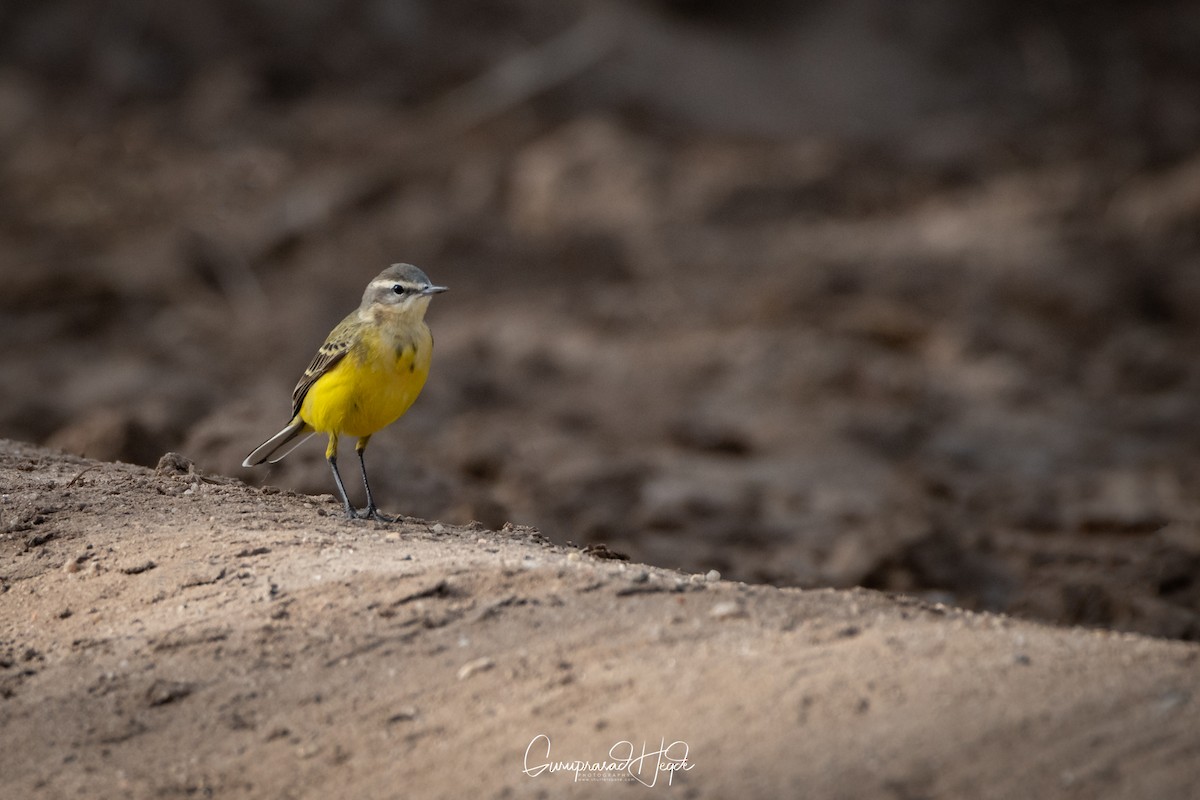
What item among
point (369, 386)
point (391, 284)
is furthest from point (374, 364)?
point (391, 284)

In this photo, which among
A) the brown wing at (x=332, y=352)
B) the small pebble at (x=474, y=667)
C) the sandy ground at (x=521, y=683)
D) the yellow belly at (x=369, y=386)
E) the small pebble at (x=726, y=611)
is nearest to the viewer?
the sandy ground at (x=521, y=683)

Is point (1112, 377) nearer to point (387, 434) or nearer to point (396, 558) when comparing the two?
point (387, 434)

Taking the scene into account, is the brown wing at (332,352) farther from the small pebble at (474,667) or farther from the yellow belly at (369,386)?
the small pebble at (474,667)

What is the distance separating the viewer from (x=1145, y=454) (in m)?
13.1

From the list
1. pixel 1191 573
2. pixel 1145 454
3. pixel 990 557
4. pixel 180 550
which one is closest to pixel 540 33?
pixel 1145 454

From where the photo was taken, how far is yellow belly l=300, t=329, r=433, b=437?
6.30 metres

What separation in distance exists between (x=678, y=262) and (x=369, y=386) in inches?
455

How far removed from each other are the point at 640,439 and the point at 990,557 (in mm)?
4258

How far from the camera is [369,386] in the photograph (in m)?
6.31

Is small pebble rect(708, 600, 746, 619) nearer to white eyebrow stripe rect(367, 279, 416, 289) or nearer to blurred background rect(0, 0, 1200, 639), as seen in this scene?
white eyebrow stripe rect(367, 279, 416, 289)

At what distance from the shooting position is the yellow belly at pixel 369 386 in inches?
248

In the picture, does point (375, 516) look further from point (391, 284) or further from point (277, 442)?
point (391, 284)

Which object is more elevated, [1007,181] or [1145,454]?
[1007,181]

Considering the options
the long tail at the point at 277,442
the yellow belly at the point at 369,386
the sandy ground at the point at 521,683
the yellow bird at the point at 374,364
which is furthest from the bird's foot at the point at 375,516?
the sandy ground at the point at 521,683
